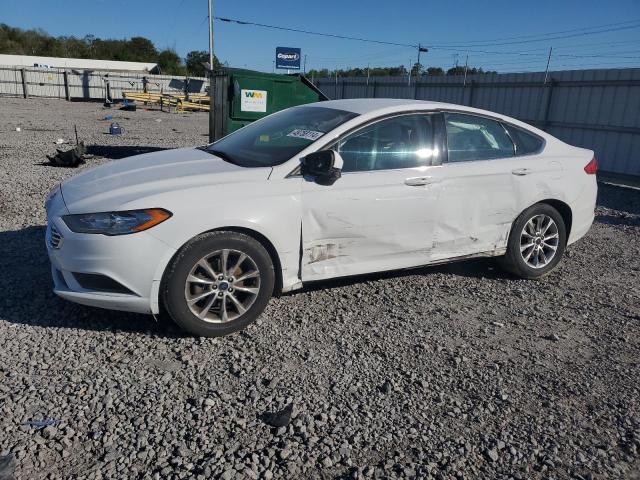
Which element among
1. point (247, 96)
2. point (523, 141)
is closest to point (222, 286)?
point (523, 141)

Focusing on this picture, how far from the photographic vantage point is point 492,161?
4.80 m

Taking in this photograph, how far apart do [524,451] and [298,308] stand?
82.6 inches

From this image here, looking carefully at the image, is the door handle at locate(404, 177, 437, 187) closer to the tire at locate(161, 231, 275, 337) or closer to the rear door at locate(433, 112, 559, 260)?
the rear door at locate(433, 112, 559, 260)

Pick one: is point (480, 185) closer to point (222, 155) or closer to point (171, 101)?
point (222, 155)

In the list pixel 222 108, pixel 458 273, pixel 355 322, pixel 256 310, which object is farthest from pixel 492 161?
pixel 222 108

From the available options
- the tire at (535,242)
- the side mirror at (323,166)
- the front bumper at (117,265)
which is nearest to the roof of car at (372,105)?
the side mirror at (323,166)

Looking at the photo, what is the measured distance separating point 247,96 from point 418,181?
25.1 feet

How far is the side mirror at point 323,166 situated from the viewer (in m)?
3.88

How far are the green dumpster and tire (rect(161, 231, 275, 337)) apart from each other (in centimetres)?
793

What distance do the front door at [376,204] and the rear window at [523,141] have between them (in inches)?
38.3

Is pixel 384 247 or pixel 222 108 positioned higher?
pixel 222 108


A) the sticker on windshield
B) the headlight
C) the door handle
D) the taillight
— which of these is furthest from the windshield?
the taillight

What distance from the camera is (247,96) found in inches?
442

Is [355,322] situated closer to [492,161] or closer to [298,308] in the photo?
[298,308]
